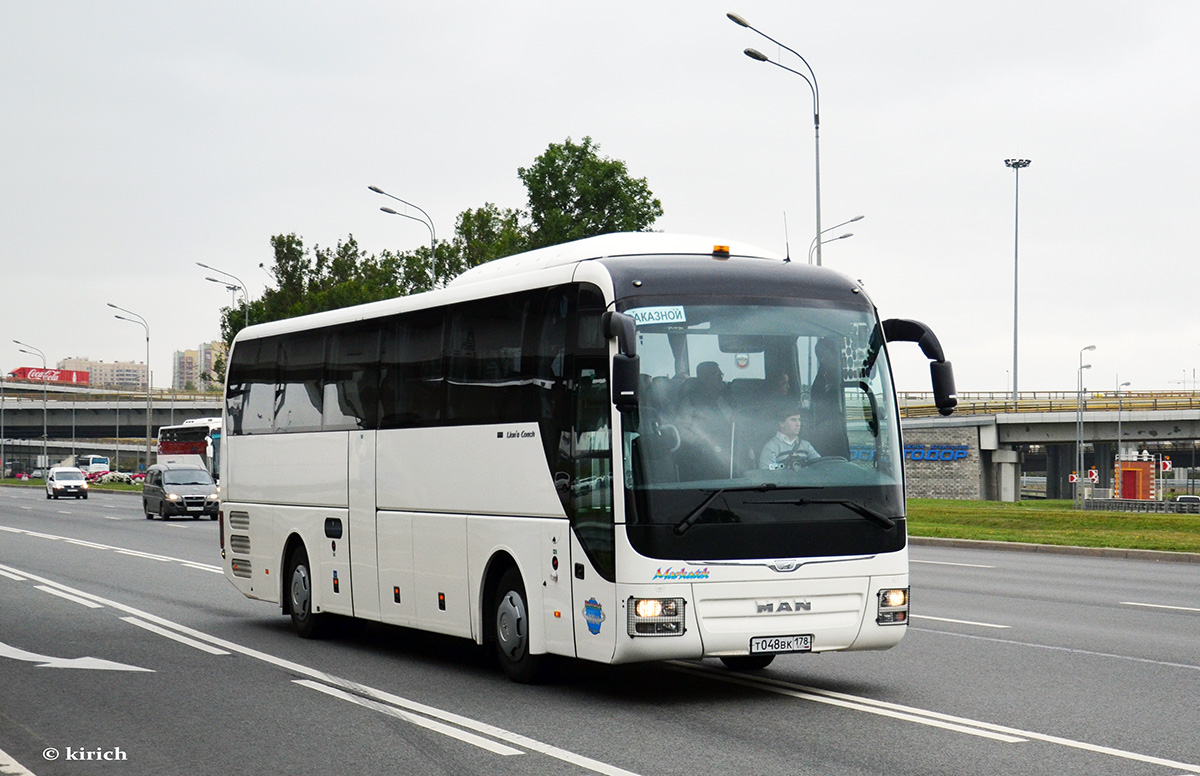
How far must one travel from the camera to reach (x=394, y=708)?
31.6 ft

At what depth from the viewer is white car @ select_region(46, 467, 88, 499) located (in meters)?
69.6

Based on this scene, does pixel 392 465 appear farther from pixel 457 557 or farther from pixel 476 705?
pixel 476 705

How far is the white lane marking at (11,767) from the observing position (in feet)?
24.7

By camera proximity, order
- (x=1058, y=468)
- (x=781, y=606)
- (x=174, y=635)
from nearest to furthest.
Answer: (x=781, y=606), (x=174, y=635), (x=1058, y=468)

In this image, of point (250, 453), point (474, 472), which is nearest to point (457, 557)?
point (474, 472)

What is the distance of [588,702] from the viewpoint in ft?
32.3

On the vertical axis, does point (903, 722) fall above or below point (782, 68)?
below

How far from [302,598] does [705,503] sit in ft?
20.2

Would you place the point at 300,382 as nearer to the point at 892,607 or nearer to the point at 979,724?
the point at 892,607

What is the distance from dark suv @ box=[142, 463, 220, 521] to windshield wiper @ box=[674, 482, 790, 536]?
37299 millimetres

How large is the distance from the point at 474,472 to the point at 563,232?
5276 cm

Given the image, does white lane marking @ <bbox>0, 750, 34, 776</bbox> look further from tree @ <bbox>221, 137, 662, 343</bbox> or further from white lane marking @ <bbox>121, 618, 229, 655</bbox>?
tree @ <bbox>221, 137, 662, 343</bbox>

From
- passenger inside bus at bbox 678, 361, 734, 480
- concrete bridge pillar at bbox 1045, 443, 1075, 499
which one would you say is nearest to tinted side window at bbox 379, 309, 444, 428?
passenger inside bus at bbox 678, 361, 734, 480

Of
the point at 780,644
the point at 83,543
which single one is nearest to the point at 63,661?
the point at 780,644
